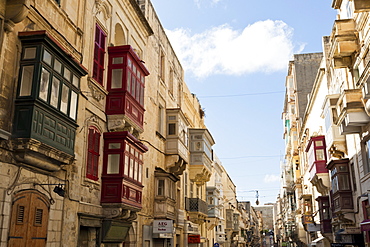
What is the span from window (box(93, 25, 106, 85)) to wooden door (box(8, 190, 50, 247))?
5.57 metres

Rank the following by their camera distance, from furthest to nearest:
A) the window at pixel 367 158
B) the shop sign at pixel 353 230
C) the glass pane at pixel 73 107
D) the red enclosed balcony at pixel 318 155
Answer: the red enclosed balcony at pixel 318 155 < the shop sign at pixel 353 230 < the window at pixel 367 158 < the glass pane at pixel 73 107

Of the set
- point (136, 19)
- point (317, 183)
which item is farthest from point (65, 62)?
point (317, 183)

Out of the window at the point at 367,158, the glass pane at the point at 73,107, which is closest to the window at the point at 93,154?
the glass pane at the point at 73,107

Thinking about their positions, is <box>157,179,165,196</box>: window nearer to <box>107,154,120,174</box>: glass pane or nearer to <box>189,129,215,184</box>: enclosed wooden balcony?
<box>107,154,120,174</box>: glass pane

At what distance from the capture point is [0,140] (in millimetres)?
8805

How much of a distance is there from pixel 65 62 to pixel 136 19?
8.67 meters

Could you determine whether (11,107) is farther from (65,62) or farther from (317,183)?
(317,183)

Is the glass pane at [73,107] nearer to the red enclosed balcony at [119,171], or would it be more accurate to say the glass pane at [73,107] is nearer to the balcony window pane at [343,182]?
the red enclosed balcony at [119,171]

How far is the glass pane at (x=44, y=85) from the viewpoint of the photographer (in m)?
9.71

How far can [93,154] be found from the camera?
13781 millimetres

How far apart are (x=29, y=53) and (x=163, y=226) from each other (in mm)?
12068

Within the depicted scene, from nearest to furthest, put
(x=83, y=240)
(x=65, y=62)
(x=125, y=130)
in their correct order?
(x=65, y=62)
(x=83, y=240)
(x=125, y=130)

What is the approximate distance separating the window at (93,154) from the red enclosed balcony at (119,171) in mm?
519

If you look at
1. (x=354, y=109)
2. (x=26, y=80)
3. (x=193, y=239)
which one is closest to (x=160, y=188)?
(x=193, y=239)
